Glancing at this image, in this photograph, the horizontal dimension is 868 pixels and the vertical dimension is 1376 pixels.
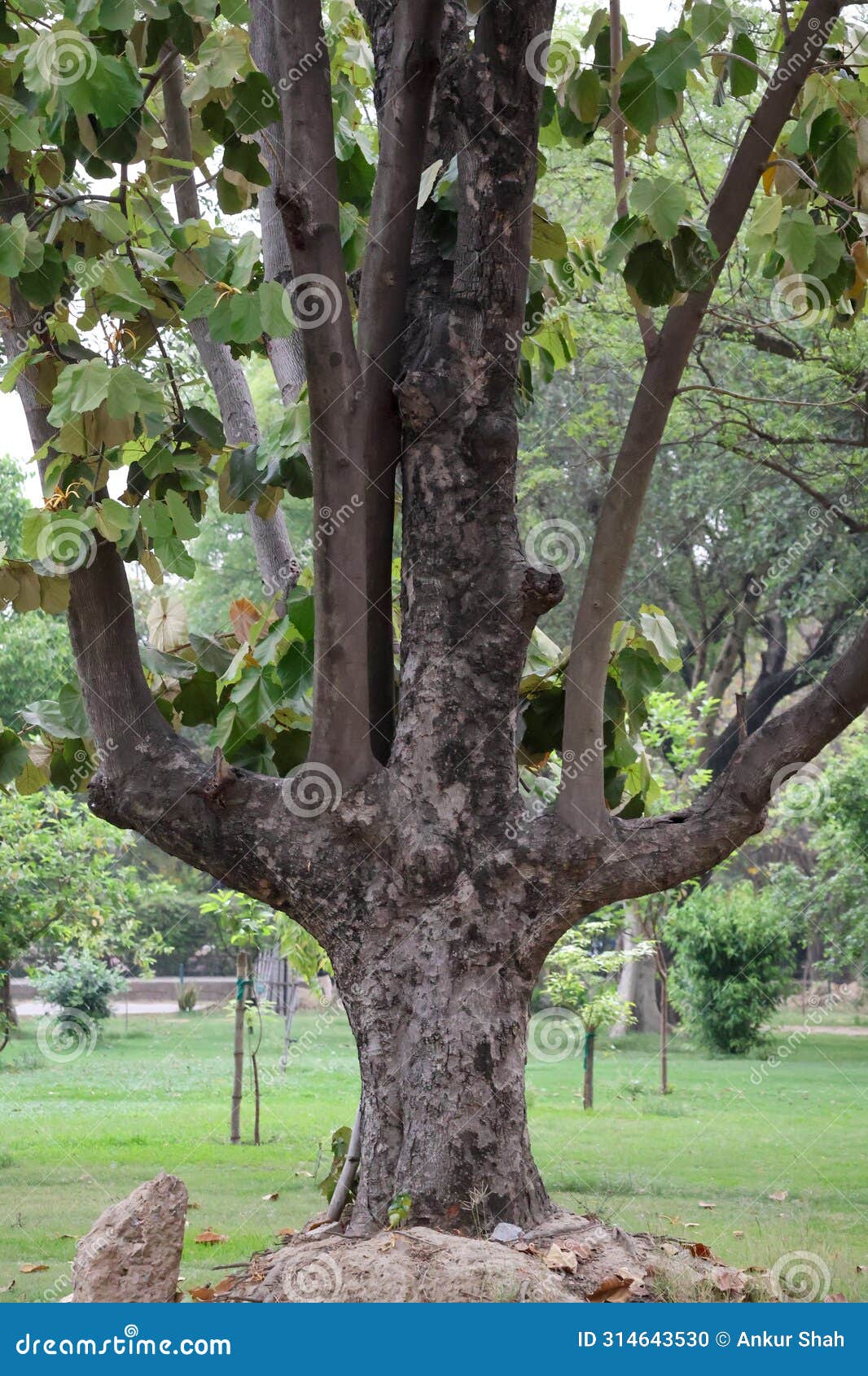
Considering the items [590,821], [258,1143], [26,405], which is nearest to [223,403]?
[26,405]

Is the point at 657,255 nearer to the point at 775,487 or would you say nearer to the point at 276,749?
the point at 276,749

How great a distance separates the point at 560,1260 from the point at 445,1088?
478mm

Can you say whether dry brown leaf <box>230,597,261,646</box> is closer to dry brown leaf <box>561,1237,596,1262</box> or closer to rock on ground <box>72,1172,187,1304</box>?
rock on ground <box>72,1172,187,1304</box>

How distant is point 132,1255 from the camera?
2.85m

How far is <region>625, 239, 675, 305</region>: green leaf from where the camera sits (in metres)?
2.93

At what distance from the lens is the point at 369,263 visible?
346 centimetres

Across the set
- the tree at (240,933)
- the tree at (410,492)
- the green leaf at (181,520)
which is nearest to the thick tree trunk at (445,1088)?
the tree at (410,492)

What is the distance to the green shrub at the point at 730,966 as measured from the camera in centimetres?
1714

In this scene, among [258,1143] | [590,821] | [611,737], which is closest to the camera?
[590,821]

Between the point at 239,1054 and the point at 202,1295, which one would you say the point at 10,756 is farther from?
the point at 239,1054

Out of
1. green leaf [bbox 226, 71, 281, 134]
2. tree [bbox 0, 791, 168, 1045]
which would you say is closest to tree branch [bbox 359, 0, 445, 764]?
green leaf [bbox 226, 71, 281, 134]

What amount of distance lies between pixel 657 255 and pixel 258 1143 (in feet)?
26.9

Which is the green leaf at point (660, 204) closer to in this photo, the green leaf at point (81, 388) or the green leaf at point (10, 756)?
the green leaf at point (81, 388)

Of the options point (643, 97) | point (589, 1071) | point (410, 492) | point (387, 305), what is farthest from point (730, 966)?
point (643, 97)
